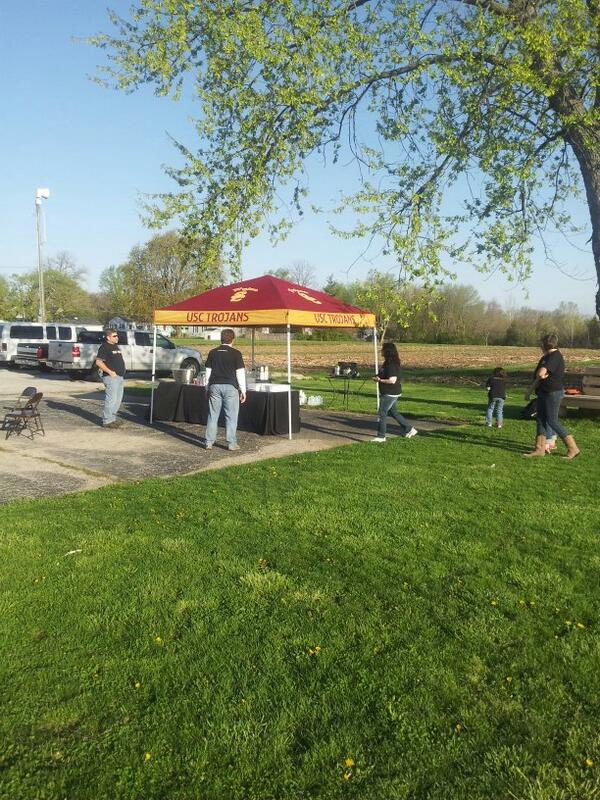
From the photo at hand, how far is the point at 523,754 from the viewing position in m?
2.68

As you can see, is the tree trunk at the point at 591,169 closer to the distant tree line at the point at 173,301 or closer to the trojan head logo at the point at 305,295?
the trojan head logo at the point at 305,295

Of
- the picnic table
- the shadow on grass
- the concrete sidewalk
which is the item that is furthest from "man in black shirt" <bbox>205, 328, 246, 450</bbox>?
the picnic table

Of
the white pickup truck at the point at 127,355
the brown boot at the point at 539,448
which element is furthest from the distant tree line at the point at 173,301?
the brown boot at the point at 539,448

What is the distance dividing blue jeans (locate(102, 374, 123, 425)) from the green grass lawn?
5229 mm

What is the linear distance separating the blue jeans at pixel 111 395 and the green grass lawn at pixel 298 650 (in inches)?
206

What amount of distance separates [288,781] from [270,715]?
0.43 metres

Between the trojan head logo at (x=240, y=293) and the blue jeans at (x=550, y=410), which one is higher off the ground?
the trojan head logo at (x=240, y=293)

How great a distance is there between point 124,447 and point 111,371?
82.0 inches

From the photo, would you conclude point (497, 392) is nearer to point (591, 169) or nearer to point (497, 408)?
point (497, 408)

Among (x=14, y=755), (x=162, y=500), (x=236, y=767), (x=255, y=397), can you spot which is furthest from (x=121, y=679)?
(x=255, y=397)

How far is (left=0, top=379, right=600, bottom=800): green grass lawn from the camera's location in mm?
2584

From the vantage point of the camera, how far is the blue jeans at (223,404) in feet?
31.9

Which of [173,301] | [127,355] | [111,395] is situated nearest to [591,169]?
[111,395]

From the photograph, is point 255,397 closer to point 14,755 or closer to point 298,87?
point 298,87
